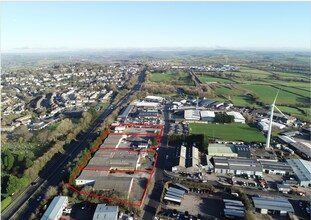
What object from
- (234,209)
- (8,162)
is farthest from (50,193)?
(234,209)

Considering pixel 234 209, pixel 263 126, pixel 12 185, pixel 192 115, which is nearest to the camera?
pixel 234 209

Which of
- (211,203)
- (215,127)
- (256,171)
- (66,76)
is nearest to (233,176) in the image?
(256,171)

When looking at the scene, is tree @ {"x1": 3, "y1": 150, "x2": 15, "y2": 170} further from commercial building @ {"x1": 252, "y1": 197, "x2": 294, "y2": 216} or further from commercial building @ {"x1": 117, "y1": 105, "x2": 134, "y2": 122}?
commercial building @ {"x1": 252, "y1": 197, "x2": 294, "y2": 216}

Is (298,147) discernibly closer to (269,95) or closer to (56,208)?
(56,208)

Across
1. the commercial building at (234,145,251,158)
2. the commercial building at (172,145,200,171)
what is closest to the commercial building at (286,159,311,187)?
the commercial building at (234,145,251,158)

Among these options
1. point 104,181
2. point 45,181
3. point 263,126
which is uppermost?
point 104,181

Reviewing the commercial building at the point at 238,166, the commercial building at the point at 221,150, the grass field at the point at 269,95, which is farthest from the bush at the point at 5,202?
the grass field at the point at 269,95
